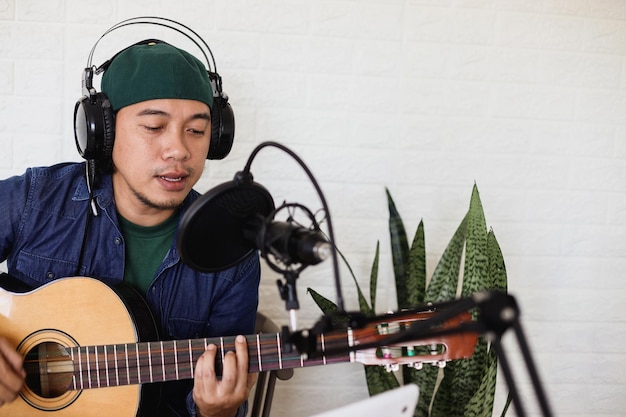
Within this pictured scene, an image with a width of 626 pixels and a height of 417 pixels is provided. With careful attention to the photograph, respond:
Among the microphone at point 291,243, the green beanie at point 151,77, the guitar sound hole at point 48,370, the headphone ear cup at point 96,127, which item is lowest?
the guitar sound hole at point 48,370

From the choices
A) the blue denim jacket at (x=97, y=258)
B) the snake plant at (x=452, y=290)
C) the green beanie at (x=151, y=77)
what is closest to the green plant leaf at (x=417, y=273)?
the snake plant at (x=452, y=290)

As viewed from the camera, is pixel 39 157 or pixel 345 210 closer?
pixel 39 157

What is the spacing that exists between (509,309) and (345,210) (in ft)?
4.56

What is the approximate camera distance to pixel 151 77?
4.70 feet

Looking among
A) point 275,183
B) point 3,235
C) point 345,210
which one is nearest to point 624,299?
point 345,210

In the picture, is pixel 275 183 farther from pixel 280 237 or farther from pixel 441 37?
pixel 280 237

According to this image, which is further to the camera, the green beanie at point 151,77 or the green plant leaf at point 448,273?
the green plant leaf at point 448,273

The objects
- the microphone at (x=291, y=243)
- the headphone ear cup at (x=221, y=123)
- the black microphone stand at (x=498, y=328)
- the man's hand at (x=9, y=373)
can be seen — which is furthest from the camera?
the headphone ear cup at (x=221, y=123)

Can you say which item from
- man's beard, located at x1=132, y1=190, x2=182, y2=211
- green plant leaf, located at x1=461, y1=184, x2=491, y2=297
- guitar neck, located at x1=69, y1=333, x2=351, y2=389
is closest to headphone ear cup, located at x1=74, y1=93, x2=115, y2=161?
man's beard, located at x1=132, y1=190, x2=182, y2=211

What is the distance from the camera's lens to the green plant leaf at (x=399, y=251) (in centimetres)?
184

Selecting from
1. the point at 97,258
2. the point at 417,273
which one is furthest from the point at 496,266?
the point at 97,258

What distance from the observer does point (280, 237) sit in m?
0.83

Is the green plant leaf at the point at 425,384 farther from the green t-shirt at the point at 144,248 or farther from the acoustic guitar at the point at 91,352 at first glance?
the green t-shirt at the point at 144,248

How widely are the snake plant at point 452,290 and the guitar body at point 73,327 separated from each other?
22.3 inches
